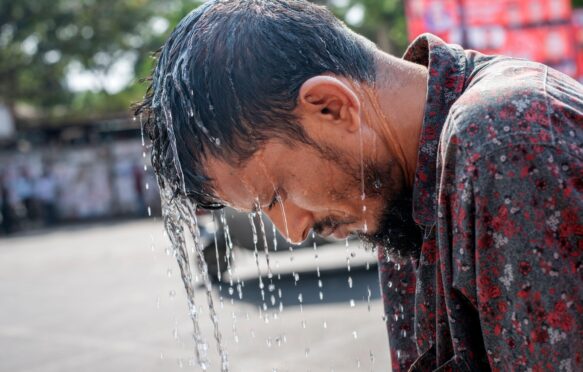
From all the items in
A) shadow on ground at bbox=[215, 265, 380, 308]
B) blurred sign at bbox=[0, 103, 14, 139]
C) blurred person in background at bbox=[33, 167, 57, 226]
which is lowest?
blurred person in background at bbox=[33, 167, 57, 226]

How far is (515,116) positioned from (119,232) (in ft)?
55.5

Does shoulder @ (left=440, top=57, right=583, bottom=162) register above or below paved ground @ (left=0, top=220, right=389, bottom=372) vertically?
above

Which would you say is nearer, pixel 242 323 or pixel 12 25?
pixel 242 323

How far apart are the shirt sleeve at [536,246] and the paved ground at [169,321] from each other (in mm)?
2697

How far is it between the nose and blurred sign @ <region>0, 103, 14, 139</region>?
71.1 feet

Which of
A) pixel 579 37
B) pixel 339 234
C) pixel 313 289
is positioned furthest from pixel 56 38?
pixel 339 234

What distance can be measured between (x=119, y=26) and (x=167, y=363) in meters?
24.2

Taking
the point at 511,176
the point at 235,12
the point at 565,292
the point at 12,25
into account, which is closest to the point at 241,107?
the point at 235,12

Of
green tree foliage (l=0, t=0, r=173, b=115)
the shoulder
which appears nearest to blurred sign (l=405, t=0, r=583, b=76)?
the shoulder

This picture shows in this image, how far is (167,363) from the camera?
17.2ft

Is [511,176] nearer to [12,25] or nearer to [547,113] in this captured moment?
[547,113]

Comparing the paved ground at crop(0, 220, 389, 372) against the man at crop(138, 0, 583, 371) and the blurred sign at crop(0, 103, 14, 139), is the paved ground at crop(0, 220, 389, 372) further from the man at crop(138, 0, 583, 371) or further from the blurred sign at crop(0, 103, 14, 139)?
the blurred sign at crop(0, 103, 14, 139)

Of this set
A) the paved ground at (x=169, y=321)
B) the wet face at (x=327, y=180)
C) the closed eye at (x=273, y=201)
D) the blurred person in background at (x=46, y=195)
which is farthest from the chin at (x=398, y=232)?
the blurred person in background at (x=46, y=195)

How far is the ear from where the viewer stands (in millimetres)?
1188
